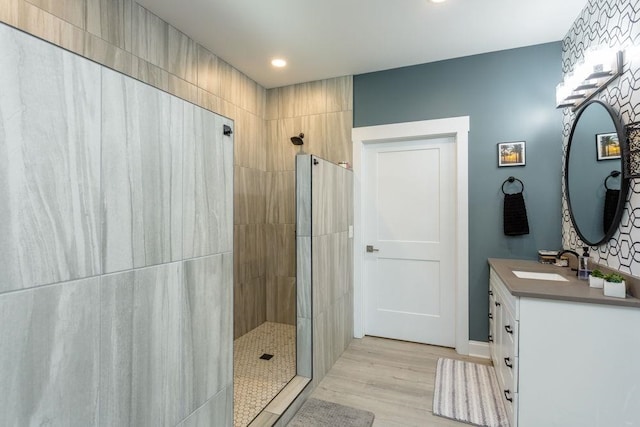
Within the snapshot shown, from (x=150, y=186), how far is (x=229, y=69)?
2455 mm

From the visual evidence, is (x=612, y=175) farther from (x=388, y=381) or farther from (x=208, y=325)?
(x=208, y=325)

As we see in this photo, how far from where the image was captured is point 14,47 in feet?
2.43

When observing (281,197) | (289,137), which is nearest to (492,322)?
(281,197)

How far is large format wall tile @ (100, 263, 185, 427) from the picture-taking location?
0.96 meters

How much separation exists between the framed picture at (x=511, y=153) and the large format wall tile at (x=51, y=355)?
3.06 metres

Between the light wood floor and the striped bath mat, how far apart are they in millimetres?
66

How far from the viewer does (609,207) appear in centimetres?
186

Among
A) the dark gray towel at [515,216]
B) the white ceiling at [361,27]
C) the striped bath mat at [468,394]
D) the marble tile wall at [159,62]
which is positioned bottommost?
the striped bath mat at [468,394]

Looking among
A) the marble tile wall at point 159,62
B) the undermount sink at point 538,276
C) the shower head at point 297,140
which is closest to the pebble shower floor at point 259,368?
the marble tile wall at point 159,62

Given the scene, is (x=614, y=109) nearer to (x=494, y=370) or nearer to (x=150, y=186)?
(x=494, y=370)

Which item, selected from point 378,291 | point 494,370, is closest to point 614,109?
point 494,370

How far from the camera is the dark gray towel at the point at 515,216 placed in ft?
8.82

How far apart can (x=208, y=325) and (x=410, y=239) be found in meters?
2.35

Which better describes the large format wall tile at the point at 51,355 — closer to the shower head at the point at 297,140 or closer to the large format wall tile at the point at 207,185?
the large format wall tile at the point at 207,185
